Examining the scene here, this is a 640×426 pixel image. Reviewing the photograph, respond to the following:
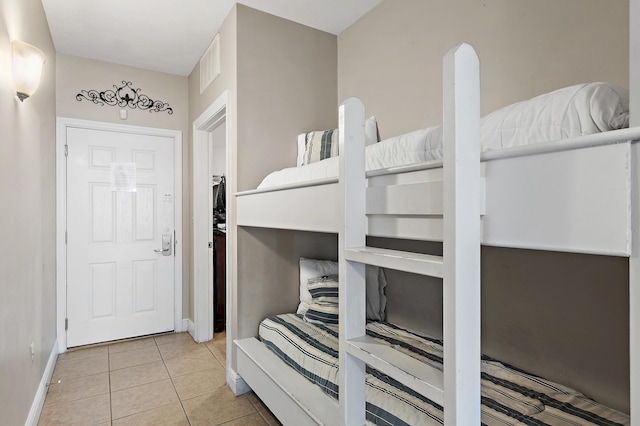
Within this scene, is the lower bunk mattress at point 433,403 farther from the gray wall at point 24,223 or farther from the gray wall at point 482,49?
the gray wall at point 24,223

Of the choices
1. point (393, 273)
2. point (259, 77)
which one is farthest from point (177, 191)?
point (393, 273)

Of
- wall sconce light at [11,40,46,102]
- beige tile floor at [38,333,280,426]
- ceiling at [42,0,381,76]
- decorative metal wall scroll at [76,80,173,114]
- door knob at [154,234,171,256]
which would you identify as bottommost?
beige tile floor at [38,333,280,426]

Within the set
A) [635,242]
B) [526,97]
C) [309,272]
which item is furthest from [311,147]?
[635,242]

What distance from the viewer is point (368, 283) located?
7.40 ft

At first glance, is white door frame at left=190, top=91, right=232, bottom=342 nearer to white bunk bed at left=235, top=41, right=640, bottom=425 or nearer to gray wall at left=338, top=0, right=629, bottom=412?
gray wall at left=338, top=0, right=629, bottom=412

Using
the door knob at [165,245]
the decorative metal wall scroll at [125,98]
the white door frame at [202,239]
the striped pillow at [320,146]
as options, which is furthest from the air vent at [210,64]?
the door knob at [165,245]

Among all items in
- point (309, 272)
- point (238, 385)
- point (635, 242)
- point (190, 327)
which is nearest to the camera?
point (635, 242)

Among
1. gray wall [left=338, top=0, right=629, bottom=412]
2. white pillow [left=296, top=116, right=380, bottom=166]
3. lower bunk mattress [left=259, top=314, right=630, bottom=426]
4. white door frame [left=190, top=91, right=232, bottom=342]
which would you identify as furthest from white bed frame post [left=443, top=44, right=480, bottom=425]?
white door frame [left=190, top=91, right=232, bottom=342]

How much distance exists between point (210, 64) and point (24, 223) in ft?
5.57

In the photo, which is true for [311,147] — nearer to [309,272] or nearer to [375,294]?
[309,272]

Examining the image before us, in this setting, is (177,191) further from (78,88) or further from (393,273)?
(393,273)

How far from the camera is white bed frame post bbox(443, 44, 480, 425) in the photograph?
794 mm

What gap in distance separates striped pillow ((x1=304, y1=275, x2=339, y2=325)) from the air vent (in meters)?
1.68

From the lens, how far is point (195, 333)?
3324 millimetres
